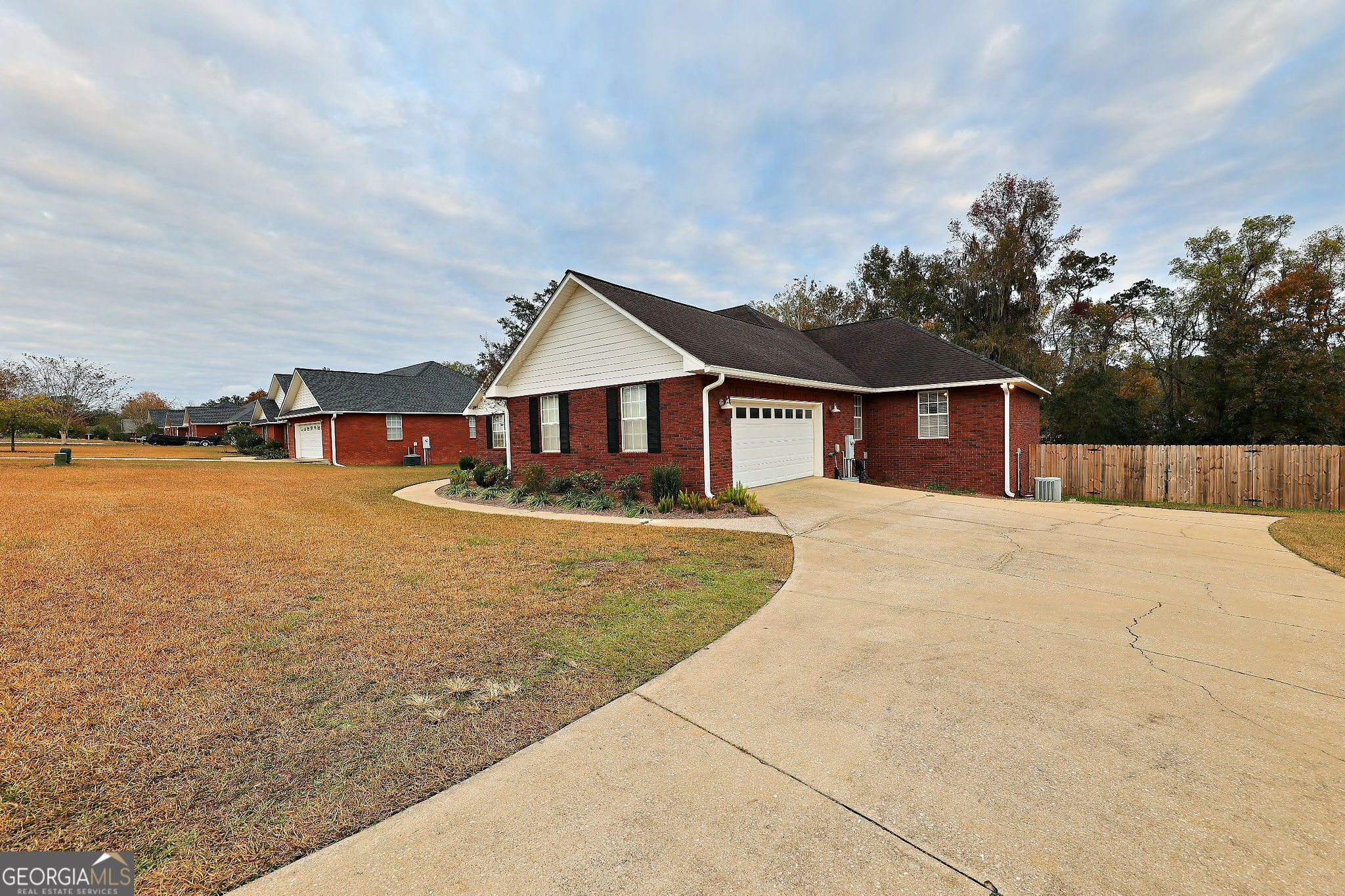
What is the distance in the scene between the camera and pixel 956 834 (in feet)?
6.95

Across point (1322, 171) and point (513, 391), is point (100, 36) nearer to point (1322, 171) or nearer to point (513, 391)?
point (513, 391)

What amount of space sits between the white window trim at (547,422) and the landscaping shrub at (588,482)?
205cm

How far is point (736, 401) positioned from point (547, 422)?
20.2 ft

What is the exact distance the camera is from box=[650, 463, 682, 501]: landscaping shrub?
11445mm

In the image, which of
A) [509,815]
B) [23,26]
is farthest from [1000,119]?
[23,26]

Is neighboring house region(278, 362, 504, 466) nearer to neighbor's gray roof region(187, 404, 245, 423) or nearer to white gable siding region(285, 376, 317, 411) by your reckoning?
white gable siding region(285, 376, 317, 411)

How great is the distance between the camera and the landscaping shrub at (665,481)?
451 inches

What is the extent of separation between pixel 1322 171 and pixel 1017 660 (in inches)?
946

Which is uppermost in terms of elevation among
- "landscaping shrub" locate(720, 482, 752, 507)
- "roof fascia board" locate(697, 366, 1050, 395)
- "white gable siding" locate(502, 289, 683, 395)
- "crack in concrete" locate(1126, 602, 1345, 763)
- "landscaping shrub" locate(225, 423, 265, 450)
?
"white gable siding" locate(502, 289, 683, 395)

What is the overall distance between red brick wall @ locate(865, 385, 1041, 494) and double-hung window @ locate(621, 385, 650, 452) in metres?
8.26

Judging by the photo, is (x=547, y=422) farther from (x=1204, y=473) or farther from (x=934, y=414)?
(x=1204, y=473)

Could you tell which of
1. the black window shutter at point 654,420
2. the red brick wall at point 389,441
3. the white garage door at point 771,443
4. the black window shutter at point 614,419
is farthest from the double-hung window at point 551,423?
the red brick wall at point 389,441

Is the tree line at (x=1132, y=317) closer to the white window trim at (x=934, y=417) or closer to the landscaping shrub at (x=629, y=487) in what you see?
the white window trim at (x=934, y=417)

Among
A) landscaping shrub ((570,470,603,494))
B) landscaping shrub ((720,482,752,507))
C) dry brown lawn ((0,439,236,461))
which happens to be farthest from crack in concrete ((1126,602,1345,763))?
dry brown lawn ((0,439,236,461))
